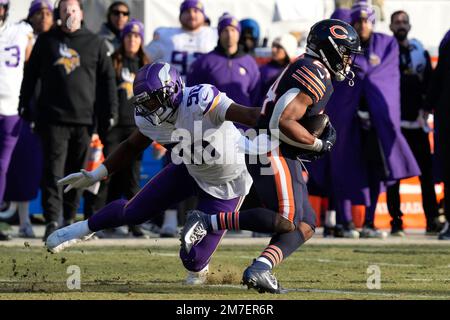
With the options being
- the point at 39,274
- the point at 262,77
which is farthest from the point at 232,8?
the point at 39,274

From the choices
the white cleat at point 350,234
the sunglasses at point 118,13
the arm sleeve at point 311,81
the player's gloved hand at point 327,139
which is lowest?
the white cleat at point 350,234

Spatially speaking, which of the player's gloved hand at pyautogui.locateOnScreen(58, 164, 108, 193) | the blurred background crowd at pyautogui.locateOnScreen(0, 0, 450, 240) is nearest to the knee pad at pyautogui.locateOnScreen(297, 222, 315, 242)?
the player's gloved hand at pyautogui.locateOnScreen(58, 164, 108, 193)

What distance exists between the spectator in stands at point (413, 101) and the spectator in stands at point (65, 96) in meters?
2.79

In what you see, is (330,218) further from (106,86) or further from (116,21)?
(116,21)

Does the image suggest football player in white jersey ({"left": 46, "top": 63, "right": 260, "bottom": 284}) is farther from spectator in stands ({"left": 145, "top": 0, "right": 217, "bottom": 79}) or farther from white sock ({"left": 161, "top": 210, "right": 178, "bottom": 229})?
spectator in stands ({"left": 145, "top": 0, "right": 217, "bottom": 79})

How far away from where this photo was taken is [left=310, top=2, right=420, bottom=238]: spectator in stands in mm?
10875

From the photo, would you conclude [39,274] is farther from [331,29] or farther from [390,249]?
[390,249]

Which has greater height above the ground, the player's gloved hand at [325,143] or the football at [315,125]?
the football at [315,125]

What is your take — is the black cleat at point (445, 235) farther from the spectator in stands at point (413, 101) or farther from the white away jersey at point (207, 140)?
the white away jersey at point (207, 140)

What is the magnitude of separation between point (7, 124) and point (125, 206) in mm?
3506

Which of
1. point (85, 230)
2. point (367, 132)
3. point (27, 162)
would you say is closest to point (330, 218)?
point (367, 132)

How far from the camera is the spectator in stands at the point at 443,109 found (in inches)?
421

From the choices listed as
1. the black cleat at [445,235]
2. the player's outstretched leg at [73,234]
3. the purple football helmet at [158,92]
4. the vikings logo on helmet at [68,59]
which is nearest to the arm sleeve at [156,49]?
the vikings logo on helmet at [68,59]

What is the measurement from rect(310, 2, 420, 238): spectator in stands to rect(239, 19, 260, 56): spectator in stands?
1614 mm
